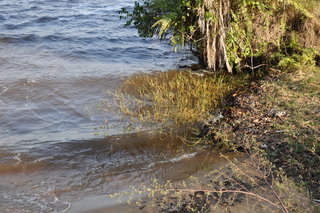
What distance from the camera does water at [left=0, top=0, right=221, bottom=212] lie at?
5.27 metres

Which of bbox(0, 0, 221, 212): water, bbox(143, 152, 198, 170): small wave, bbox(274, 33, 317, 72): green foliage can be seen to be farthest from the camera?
bbox(274, 33, 317, 72): green foliage

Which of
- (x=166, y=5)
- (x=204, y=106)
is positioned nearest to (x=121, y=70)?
(x=166, y=5)

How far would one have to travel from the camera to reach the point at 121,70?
10.6 metres

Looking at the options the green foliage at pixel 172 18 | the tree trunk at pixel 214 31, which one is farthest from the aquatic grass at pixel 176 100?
the green foliage at pixel 172 18

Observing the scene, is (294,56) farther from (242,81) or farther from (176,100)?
(176,100)

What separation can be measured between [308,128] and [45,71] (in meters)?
7.48

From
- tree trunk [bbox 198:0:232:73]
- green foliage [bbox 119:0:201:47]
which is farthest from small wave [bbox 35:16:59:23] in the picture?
tree trunk [bbox 198:0:232:73]

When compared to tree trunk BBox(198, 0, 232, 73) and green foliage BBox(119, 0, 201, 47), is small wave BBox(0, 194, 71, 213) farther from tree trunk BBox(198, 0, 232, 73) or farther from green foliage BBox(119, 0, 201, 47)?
tree trunk BBox(198, 0, 232, 73)

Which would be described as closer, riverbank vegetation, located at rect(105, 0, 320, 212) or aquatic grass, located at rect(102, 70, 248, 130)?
riverbank vegetation, located at rect(105, 0, 320, 212)

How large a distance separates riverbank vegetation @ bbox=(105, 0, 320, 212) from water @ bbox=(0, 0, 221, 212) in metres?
0.71

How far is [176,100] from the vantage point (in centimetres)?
793

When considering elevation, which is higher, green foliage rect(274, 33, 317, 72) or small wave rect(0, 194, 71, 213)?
green foliage rect(274, 33, 317, 72)

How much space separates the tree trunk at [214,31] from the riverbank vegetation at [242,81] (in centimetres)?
2

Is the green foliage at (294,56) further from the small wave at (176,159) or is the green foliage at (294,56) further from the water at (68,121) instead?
the small wave at (176,159)
